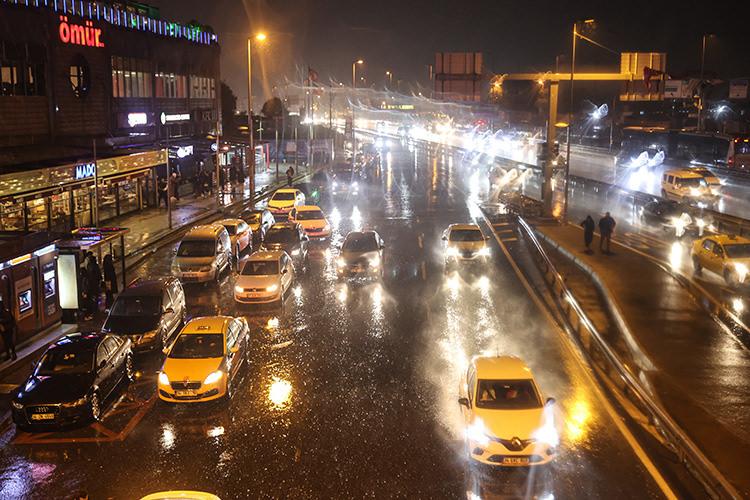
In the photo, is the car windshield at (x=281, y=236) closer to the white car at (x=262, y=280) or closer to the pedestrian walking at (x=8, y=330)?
the white car at (x=262, y=280)

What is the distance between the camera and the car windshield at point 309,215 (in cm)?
3422

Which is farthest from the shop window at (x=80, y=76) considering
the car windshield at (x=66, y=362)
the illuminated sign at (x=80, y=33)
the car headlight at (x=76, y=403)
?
the car headlight at (x=76, y=403)

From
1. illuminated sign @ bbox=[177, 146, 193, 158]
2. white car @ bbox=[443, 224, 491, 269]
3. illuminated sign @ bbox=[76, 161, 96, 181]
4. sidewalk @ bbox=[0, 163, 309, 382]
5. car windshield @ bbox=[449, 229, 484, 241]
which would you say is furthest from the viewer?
illuminated sign @ bbox=[177, 146, 193, 158]

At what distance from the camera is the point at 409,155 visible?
317ft

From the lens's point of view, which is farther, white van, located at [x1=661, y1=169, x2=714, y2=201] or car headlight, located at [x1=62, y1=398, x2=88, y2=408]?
white van, located at [x1=661, y1=169, x2=714, y2=201]

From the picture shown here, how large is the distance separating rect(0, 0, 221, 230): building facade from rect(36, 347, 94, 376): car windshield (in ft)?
51.7

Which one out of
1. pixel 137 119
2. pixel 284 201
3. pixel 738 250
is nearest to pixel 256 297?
pixel 738 250

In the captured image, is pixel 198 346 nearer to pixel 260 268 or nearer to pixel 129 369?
pixel 129 369

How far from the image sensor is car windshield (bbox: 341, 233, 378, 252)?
26.5 meters

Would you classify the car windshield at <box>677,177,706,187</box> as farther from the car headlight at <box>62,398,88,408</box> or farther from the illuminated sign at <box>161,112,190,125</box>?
the car headlight at <box>62,398,88,408</box>

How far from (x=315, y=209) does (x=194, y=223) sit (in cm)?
744

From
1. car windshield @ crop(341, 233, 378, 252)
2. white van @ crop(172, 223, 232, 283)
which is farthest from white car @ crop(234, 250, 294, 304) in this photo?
car windshield @ crop(341, 233, 378, 252)

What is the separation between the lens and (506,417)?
12141 millimetres

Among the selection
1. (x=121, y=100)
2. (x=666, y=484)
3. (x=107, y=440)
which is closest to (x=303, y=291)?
(x=107, y=440)
